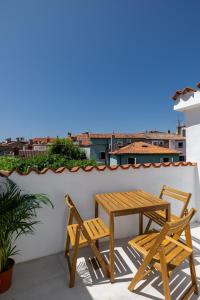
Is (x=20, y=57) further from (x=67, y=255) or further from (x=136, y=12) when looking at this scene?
(x=67, y=255)

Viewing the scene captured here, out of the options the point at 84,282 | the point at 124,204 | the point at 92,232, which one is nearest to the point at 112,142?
the point at 124,204

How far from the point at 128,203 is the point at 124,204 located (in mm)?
93

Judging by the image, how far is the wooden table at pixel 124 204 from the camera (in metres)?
2.50

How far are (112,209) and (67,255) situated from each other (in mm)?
1289

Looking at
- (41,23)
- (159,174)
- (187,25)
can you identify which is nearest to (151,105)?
(187,25)

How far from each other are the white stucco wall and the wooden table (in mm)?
237

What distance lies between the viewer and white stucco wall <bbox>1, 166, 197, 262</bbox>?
3043mm

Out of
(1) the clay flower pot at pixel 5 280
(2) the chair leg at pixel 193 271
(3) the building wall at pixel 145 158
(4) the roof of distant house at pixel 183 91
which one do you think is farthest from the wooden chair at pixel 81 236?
(3) the building wall at pixel 145 158

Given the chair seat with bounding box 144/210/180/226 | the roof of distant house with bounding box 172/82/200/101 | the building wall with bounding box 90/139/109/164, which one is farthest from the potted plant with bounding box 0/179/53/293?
the building wall with bounding box 90/139/109/164

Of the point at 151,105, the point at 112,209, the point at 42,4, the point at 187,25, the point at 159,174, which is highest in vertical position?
the point at 151,105

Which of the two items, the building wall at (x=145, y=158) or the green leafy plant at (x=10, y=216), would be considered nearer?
the green leafy plant at (x=10, y=216)

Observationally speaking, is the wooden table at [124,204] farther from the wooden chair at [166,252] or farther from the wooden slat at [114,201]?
the wooden chair at [166,252]

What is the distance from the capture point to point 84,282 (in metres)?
2.48

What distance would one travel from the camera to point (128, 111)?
148 feet
